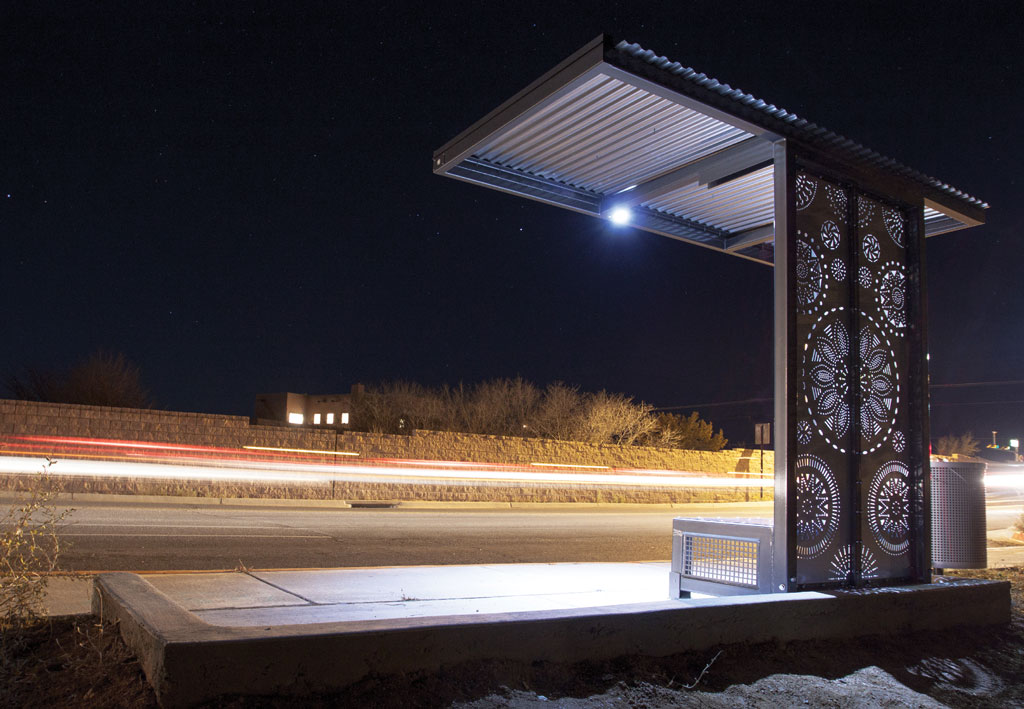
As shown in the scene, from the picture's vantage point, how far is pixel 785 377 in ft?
22.0

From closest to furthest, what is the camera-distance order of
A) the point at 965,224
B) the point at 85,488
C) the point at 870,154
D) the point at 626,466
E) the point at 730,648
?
1. the point at 730,648
2. the point at 870,154
3. the point at 965,224
4. the point at 85,488
5. the point at 626,466

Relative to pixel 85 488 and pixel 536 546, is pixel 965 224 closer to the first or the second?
pixel 536 546

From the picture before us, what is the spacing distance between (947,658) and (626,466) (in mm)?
29883

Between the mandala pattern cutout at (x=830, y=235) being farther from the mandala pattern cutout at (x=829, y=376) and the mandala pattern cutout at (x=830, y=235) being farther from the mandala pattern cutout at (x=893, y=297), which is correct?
the mandala pattern cutout at (x=893, y=297)

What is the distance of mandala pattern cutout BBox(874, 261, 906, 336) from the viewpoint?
7.88 m

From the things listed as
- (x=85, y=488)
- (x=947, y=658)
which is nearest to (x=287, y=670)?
(x=947, y=658)

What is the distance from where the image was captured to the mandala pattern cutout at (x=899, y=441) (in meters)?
7.70

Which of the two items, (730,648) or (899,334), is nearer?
(730,648)

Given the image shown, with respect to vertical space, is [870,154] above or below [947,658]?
above

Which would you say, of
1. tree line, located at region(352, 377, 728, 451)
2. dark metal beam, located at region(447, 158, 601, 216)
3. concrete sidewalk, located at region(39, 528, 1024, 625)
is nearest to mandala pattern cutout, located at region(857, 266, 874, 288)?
dark metal beam, located at region(447, 158, 601, 216)

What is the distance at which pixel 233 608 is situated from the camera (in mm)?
6270

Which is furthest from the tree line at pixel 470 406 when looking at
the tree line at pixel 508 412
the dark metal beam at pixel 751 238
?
the dark metal beam at pixel 751 238

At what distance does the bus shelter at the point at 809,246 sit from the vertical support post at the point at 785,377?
0.05ft

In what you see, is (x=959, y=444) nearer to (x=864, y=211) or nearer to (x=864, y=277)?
(x=864, y=211)
